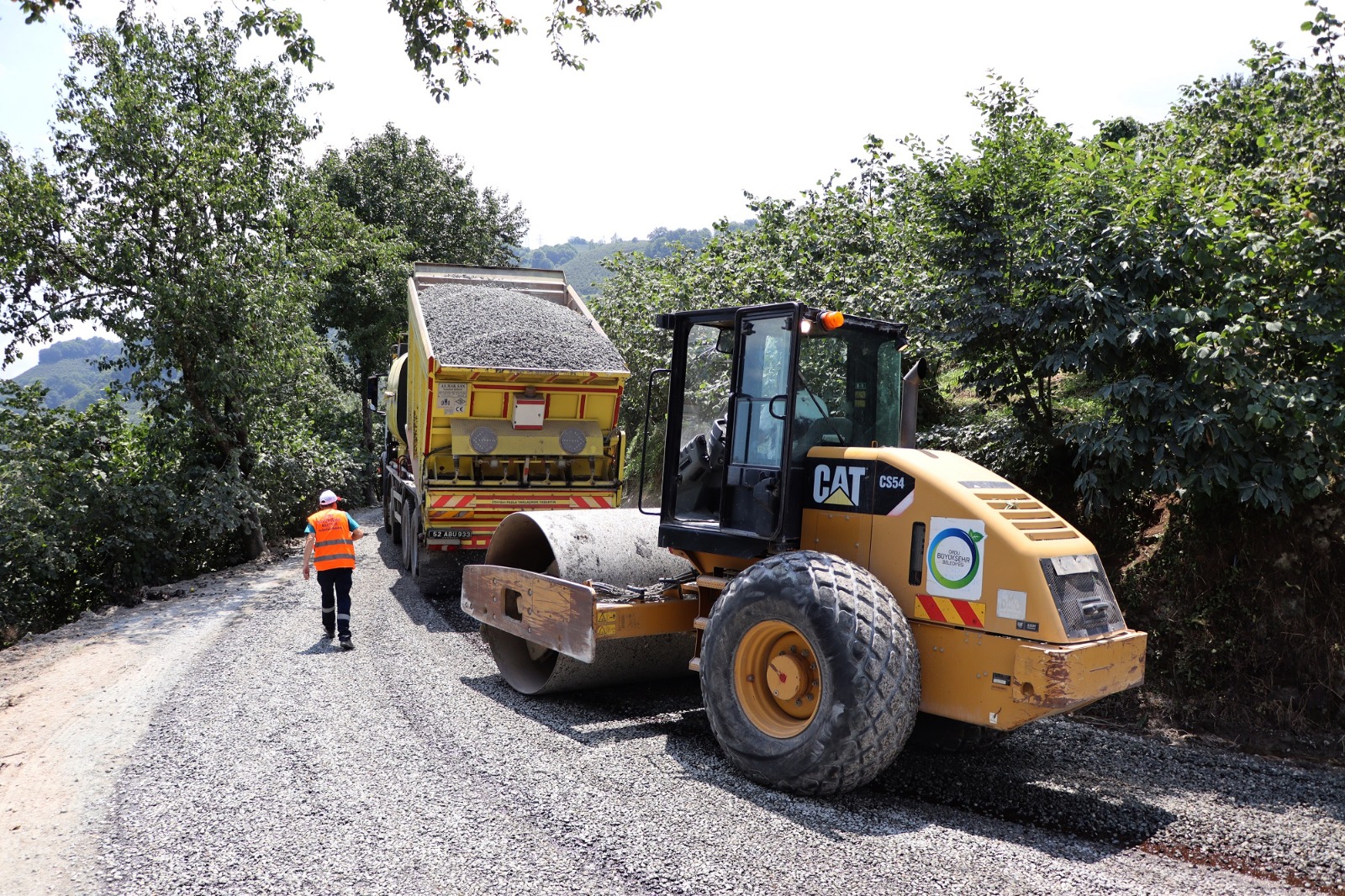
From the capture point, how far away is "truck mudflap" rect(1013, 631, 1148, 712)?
4.10 meters

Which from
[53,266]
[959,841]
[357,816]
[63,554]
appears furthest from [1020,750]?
[53,266]

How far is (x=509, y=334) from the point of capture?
32.8ft

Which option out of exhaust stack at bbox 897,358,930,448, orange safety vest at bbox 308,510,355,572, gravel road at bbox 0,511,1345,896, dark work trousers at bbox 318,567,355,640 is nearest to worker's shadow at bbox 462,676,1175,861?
gravel road at bbox 0,511,1345,896

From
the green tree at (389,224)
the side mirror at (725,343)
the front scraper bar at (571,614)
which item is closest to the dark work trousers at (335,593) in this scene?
the front scraper bar at (571,614)

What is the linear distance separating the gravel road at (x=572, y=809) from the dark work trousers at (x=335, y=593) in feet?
4.46

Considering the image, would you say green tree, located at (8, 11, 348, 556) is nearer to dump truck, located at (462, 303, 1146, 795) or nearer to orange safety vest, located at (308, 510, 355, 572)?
orange safety vest, located at (308, 510, 355, 572)

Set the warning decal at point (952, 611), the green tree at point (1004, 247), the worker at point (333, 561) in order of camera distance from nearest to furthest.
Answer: the warning decal at point (952, 611), the green tree at point (1004, 247), the worker at point (333, 561)

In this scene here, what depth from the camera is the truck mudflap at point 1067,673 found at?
410cm

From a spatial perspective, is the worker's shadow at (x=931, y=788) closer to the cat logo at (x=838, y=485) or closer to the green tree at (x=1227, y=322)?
the cat logo at (x=838, y=485)

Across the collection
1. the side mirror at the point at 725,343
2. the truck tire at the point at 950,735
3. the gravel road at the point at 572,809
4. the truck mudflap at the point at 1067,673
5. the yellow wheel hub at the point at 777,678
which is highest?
the side mirror at the point at 725,343

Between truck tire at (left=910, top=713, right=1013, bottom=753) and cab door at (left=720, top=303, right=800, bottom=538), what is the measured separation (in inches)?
55.4

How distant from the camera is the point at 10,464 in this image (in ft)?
38.9

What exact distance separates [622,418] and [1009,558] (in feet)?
37.6

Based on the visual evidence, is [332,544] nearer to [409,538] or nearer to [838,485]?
[409,538]
